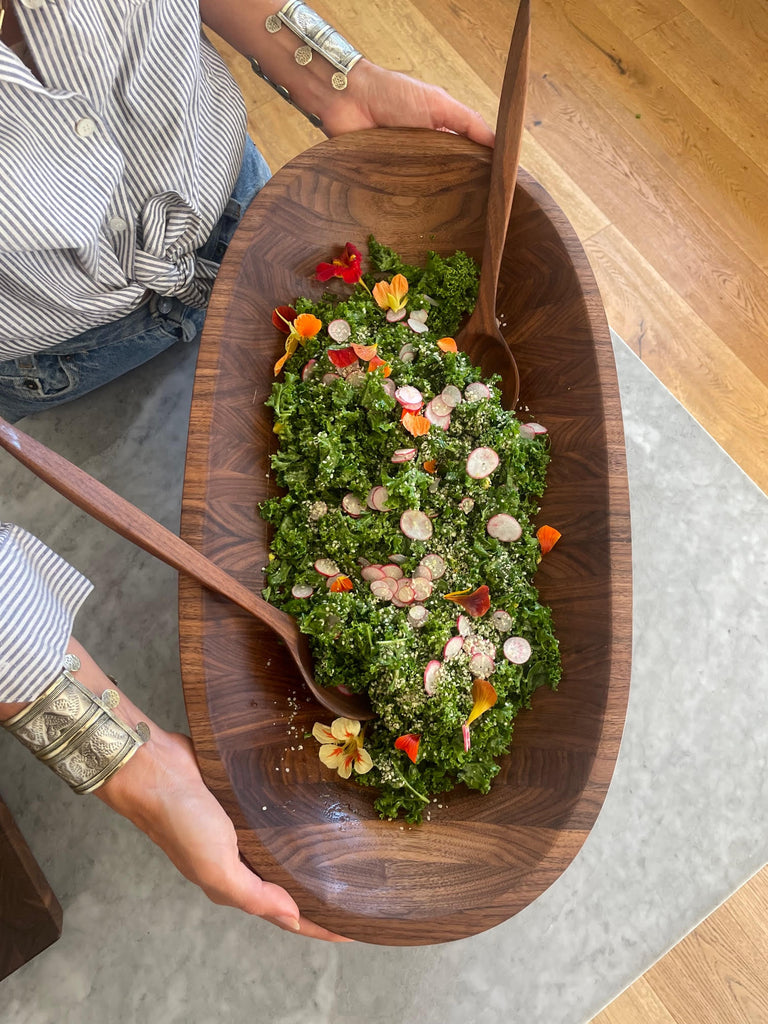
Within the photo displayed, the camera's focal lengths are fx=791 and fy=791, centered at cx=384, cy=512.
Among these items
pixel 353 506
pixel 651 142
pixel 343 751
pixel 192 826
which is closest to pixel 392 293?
pixel 353 506

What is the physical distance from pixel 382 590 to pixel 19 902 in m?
0.79

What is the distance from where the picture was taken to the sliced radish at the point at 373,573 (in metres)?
1.06

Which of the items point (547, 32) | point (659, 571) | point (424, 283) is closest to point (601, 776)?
point (659, 571)

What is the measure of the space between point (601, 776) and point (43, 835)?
98 cm

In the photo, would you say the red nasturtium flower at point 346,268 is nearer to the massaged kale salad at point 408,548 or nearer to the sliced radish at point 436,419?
the massaged kale salad at point 408,548

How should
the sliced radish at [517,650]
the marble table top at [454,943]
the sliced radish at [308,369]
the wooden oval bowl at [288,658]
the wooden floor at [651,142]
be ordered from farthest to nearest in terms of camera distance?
the wooden floor at [651,142] < the marble table top at [454,943] < the sliced radish at [308,369] < the sliced radish at [517,650] < the wooden oval bowl at [288,658]

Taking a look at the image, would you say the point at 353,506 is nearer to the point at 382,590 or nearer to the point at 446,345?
the point at 382,590

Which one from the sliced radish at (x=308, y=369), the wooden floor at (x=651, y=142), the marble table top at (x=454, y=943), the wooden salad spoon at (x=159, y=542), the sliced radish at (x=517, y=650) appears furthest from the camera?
the wooden floor at (x=651, y=142)

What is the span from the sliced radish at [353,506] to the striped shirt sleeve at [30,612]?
35 cm

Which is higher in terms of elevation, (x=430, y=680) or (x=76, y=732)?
(x=430, y=680)

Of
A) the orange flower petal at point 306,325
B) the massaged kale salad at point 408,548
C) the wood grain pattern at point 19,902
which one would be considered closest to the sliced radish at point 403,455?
the massaged kale salad at point 408,548

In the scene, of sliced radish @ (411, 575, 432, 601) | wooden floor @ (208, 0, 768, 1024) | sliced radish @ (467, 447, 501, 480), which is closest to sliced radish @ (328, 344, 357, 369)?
sliced radish @ (467, 447, 501, 480)

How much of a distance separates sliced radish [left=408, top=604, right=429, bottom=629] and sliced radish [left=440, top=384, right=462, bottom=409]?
29 cm

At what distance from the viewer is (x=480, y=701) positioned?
100cm
